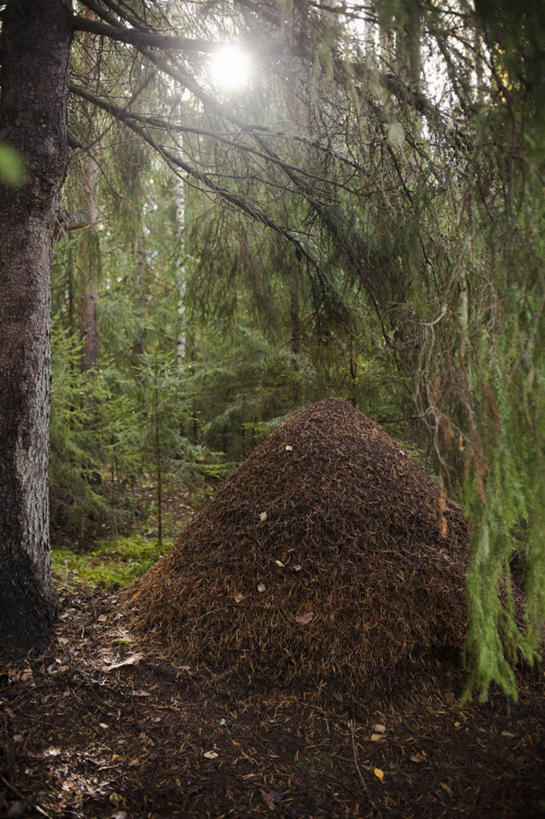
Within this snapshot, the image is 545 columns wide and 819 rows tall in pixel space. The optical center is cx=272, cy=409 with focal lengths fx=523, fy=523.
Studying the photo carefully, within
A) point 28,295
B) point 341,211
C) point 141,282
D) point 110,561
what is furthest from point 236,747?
point 141,282

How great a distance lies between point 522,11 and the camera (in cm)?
178

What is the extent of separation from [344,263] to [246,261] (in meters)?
0.86

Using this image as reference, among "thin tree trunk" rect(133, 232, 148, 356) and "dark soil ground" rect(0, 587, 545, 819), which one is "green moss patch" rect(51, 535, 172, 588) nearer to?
"dark soil ground" rect(0, 587, 545, 819)

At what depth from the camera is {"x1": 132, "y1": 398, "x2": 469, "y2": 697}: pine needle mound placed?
2967mm

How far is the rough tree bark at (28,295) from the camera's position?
10.3 feet

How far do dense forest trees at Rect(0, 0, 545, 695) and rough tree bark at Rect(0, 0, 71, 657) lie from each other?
0.01 meters

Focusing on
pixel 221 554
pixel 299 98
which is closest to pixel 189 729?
pixel 221 554

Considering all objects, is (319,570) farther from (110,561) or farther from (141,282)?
(141,282)

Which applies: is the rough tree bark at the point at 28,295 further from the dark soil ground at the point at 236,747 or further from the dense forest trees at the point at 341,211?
the dark soil ground at the point at 236,747

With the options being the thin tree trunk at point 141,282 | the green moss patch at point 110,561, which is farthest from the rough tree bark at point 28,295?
the thin tree trunk at point 141,282

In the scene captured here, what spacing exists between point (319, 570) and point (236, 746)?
103 cm

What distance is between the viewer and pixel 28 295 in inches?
126

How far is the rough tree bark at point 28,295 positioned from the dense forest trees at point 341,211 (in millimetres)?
12

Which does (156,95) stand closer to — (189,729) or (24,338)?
(24,338)
